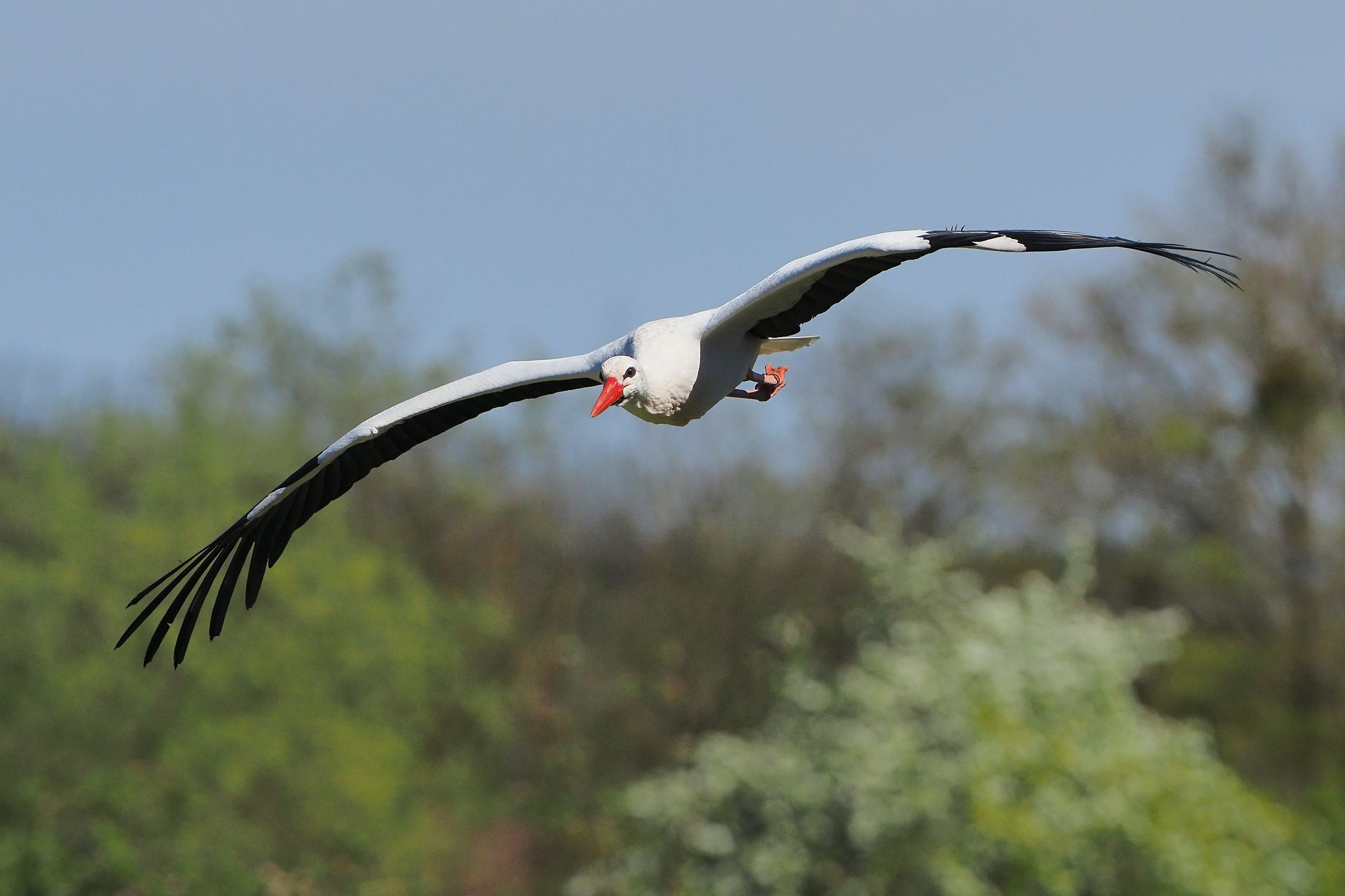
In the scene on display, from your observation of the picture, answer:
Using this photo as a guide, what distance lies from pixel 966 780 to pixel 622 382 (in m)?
10.7

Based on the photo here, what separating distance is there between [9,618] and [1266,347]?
63.7ft

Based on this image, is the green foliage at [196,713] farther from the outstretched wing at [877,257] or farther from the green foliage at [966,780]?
the outstretched wing at [877,257]

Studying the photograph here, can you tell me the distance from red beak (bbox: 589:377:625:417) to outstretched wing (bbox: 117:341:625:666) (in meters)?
0.34

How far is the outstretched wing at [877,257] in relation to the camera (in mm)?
5738

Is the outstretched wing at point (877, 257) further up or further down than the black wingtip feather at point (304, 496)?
further up

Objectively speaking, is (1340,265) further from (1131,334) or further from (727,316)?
(727,316)

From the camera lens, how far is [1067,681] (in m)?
16.7

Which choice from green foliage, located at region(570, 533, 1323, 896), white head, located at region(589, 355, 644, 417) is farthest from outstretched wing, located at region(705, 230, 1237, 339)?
green foliage, located at region(570, 533, 1323, 896)

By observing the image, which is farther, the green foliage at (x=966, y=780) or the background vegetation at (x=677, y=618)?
the background vegetation at (x=677, y=618)

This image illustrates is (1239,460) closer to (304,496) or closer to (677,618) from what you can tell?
(677,618)

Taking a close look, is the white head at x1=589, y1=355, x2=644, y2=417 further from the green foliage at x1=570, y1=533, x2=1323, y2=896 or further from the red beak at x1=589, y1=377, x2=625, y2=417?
the green foliage at x1=570, y1=533, x2=1323, y2=896

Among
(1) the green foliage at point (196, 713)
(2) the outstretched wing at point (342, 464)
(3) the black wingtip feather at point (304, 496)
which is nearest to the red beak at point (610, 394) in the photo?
(2) the outstretched wing at point (342, 464)

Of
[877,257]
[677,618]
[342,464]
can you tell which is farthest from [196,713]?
[877,257]

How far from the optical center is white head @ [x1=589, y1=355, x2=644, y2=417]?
251 inches
